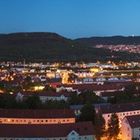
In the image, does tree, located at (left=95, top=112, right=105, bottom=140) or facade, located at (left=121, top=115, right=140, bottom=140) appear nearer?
tree, located at (left=95, top=112, right=105, bottom=140)

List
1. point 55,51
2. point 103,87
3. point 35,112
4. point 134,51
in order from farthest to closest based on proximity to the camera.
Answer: point 134,51, point 55,51, point 103,87, point 35,112

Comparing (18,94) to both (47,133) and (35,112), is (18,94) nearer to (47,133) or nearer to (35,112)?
(35,112)

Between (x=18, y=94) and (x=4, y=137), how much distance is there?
14.5m

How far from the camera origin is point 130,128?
955 inches

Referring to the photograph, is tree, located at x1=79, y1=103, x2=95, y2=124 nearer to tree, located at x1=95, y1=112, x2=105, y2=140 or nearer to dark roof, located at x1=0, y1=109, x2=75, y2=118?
dark roof, located at x1=0, y1=109, x2=75, y2=118

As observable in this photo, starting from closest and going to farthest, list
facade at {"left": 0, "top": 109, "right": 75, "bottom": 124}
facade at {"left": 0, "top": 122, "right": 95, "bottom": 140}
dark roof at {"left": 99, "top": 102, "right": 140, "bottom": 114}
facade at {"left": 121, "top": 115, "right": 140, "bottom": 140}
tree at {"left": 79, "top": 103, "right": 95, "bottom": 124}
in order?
facade at {"left": 0, "top": 122, "right": 95, "bottom": 140} < facade at {"left": 121, "top": 115, "right": 140, "bottom": 140} < facade at {"left": 0, "top": 109, "right": 75, "bottom": 124} < tree at {"left": 79, "top": 103, "right": 95, "bottom": 124} < dark roof at {"left": 99, "top": 102, "right": 140, "bottom": 114}

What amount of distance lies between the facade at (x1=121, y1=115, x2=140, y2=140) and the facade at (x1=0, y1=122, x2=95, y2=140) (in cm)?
216

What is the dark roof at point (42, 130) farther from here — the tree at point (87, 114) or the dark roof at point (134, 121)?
the tree at point (87, 114)

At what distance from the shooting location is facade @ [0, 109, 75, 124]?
26.0 metres

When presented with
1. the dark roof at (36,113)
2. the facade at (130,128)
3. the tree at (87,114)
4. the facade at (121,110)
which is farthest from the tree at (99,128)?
the facade at (121,110)

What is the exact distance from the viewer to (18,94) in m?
36.6

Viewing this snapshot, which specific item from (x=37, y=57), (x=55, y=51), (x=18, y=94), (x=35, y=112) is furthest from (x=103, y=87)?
(x=55, y=51)

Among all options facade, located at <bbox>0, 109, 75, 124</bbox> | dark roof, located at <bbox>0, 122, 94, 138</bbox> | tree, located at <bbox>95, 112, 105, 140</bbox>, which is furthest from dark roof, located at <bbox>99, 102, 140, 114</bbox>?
dark roof, located at <bbox>0, 122, 94, 138</bbox>

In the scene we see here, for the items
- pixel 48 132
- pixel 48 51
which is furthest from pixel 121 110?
pixel 48 51
